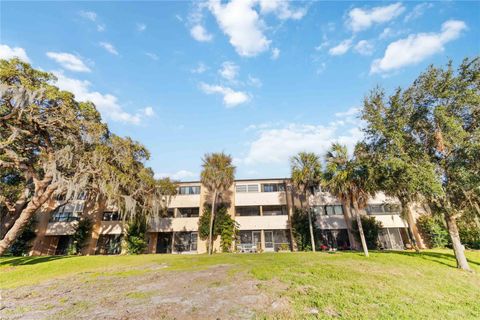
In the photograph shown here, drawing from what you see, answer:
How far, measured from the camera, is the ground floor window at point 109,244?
26.0m

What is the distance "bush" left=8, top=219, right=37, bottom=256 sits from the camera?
24266mm

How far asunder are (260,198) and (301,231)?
634 cm

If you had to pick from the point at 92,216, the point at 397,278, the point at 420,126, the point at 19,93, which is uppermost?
the point at 19,93

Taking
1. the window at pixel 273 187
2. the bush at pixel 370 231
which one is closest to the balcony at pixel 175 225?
the window at pixel 273 187

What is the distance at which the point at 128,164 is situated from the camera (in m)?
19.0

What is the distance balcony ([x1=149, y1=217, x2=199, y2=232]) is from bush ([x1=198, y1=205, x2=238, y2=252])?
1585 mm

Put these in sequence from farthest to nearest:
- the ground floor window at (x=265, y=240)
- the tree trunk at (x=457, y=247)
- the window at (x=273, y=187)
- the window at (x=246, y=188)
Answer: the window at (x=246, y=188), the window at (x=273, y=187), the ground floor window at (x=265, y=240), the tree trunk at (x=457, y=247)

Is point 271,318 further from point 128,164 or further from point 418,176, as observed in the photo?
point 128,164

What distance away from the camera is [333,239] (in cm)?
2550

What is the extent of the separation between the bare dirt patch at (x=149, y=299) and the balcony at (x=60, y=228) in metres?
20.7

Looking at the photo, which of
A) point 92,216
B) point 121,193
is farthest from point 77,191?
point 92,216

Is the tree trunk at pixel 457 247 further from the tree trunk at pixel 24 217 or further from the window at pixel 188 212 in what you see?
the tree trunk at pixel 24 217

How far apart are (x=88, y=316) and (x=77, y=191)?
43.8ft

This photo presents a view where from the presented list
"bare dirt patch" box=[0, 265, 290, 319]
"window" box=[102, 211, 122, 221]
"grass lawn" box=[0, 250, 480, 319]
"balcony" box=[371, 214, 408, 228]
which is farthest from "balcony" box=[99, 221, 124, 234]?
"balcony" box=[371, 214, 408, 228]
